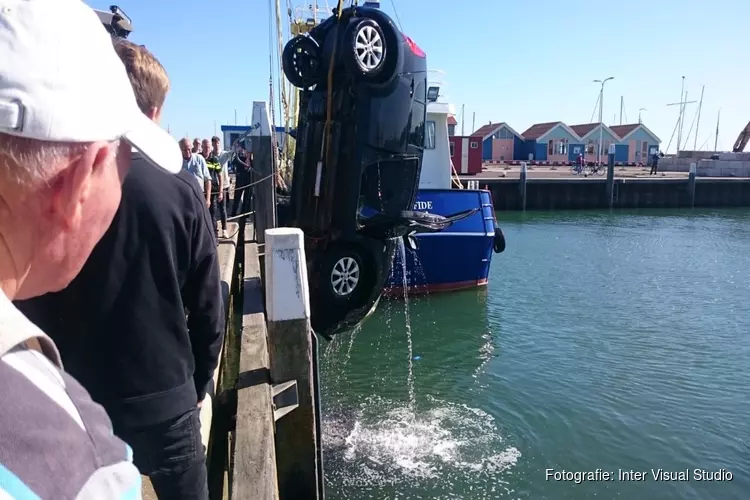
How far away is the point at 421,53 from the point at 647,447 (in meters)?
4.87

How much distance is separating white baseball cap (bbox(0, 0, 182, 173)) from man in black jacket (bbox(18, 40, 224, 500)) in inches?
44.2

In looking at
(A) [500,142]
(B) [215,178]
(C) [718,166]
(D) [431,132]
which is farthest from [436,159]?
(A) [500,142]

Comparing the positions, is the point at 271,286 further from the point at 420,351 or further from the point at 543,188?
the point at 543,188

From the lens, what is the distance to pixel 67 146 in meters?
0.84

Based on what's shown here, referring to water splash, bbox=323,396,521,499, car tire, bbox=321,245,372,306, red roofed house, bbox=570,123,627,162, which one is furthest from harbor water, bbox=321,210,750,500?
red roofed house, bbox=570,123,627,162

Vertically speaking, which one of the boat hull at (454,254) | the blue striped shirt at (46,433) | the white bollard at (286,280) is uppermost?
the blue striped shirt at (46,433)

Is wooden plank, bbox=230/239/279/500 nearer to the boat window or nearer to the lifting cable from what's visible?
the lifting cable

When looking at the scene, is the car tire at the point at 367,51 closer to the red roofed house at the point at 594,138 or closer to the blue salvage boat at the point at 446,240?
the blue salvage boat at the point at 446,240

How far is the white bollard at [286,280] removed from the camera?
3357mm

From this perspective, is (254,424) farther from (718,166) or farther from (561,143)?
(561,143)

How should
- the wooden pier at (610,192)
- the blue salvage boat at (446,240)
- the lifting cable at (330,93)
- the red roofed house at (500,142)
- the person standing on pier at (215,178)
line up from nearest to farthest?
the lifting cable at (330,93)
the person standing on pier at (215,178)
the blue salvage boat at (446,240)
the wooden pier at (610,192)
the red roofed house at (500,142)

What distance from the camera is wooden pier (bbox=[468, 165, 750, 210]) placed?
33.0 metres

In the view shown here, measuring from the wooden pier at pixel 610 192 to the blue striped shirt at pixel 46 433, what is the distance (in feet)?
106

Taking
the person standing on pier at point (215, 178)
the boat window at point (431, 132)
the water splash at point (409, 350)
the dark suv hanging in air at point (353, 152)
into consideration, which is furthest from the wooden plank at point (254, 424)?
the boat window at point (431, 132)
